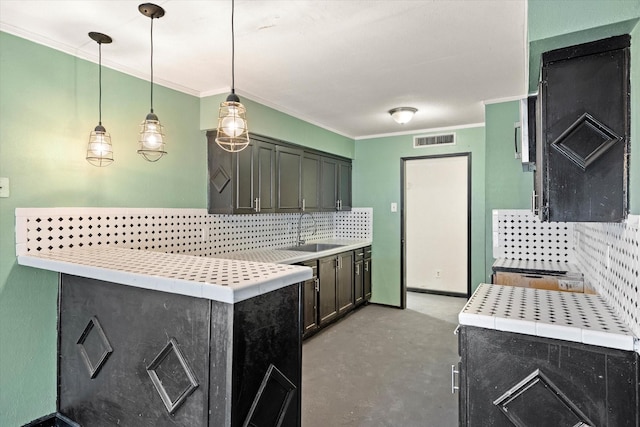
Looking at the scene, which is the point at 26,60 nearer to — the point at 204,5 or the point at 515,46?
the point at 204,5

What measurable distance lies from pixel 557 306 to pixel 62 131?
9.84 ft

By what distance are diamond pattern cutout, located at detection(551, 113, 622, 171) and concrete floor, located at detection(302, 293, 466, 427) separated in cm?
182

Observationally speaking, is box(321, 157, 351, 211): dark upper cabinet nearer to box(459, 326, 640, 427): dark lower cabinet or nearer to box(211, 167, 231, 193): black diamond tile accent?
box(211, 167, 231, 193): black diamond tile accent

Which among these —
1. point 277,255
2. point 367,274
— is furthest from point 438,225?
point 277,255

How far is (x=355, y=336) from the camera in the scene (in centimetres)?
393

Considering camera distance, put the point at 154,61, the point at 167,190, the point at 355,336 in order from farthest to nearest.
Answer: the point at 355,336 < the point at 167,190 < the point at 154,61

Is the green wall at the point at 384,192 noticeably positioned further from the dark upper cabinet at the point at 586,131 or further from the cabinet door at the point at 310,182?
the dark upper cabinet at the point at 586,131

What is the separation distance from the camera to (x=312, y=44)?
2.36 meters

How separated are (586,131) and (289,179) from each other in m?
2.92

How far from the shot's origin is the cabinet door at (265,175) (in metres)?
3.56

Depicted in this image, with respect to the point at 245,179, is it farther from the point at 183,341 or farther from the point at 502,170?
the point at 502,170

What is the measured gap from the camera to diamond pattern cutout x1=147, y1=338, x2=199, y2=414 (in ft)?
4.42

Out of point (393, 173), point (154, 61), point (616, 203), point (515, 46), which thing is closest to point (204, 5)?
point (154, 61)

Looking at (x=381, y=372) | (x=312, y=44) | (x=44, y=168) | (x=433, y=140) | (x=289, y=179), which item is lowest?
(x=381, y=372)
